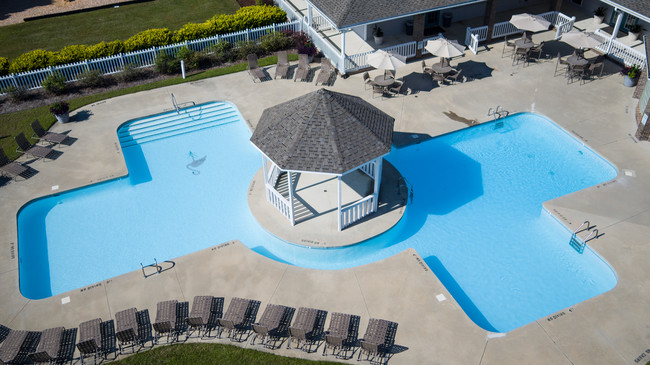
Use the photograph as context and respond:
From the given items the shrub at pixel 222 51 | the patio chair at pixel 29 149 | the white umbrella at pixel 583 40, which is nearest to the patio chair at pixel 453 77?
the white umbrella at pixel 583 40

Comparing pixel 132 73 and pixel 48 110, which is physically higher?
pixel 132 73

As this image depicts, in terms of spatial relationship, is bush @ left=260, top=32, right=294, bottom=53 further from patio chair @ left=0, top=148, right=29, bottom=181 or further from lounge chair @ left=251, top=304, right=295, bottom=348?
lounge chair @ left=251, top=304, right=295, bottom=348

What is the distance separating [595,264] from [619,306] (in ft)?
6.96

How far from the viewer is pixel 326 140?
60.9 ft

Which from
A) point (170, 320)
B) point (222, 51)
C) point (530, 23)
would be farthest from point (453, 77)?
point (170, 320)

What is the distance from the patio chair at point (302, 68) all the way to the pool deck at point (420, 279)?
4010 millimetres

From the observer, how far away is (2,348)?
51.3 ft

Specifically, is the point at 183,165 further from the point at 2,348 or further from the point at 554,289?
the point at 554,289

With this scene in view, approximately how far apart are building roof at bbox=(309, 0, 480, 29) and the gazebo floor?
8.46 m

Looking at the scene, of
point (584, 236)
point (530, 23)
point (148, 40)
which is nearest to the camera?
point (584, 236)

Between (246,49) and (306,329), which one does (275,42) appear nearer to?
(246,49)

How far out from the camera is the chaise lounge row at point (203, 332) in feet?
51.2

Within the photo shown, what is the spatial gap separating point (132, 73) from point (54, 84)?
4039 millimetres

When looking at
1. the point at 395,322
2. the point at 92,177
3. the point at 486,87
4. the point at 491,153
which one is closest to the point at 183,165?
the point at 92,177
